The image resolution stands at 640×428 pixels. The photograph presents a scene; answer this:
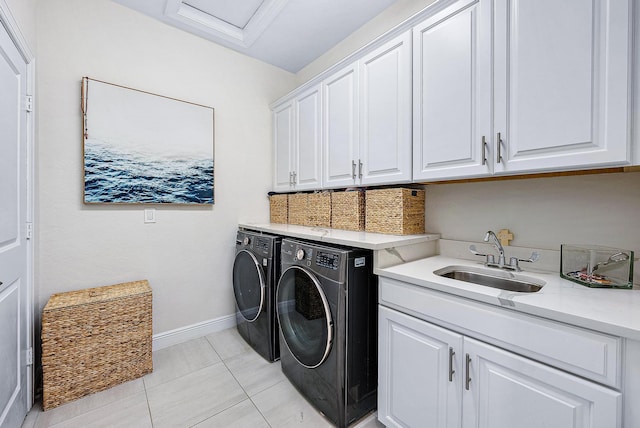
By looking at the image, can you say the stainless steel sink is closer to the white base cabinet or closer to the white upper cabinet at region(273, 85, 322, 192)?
the white base cabinet

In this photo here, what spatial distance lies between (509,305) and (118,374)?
227cm

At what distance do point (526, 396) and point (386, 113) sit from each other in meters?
1.51

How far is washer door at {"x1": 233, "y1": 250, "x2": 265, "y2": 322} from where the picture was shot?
2.04m

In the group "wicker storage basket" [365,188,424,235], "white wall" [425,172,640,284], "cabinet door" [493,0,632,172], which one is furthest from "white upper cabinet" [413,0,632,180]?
"white wall" [425,172,640,284]

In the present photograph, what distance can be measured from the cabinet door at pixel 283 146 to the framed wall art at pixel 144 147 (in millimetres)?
636

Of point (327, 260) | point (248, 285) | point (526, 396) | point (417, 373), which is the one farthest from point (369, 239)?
point (248, 285)

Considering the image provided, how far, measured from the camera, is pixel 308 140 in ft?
7.77

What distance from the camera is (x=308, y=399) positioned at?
1.64m

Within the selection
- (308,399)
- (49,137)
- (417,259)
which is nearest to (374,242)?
(417,259)

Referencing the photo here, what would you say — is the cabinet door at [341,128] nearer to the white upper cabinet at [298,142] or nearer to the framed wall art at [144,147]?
the white upper cabinet at [298,142]

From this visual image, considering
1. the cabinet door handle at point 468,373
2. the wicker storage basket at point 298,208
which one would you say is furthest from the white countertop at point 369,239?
the cabinet door handle at point 468,373

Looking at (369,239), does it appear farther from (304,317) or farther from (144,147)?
(144,147)

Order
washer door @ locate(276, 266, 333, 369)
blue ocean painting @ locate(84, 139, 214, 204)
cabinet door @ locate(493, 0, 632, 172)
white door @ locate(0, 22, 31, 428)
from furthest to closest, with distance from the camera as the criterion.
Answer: blue ocean painting @ locate(84, 139, 214, 204) → washer door @ locate(276, 266, 333, 369) → white door @ locate(0, 22, 31, 428) → cabinet door @ locate(493, 0, 632, 172)

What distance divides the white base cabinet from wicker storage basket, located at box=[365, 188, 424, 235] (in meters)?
0.56
